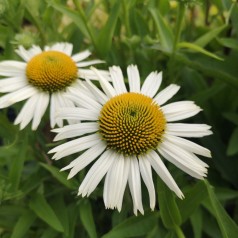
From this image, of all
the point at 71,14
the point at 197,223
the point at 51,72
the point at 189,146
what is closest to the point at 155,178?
the point at 197,223

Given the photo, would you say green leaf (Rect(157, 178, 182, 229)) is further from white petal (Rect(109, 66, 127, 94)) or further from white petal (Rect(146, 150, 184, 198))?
white petal (Rect(109, 66, 127, 94))

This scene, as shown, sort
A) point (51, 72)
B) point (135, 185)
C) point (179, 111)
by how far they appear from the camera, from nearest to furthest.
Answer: point (135, 185), point (179, 111), point (51, 72)

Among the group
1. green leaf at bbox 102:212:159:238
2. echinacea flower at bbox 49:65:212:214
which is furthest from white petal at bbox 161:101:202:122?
green leaf at bbox 102:212:159:238

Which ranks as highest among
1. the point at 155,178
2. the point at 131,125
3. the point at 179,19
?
the point at 179,19

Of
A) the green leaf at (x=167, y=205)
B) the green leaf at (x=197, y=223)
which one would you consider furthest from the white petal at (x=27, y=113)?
the green leaf at (x=197, y=223)

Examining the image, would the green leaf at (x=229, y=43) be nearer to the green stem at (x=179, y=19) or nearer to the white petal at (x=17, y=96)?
the green stem at (x=179, y=19)

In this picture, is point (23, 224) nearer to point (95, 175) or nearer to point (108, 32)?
point (95, 175)
